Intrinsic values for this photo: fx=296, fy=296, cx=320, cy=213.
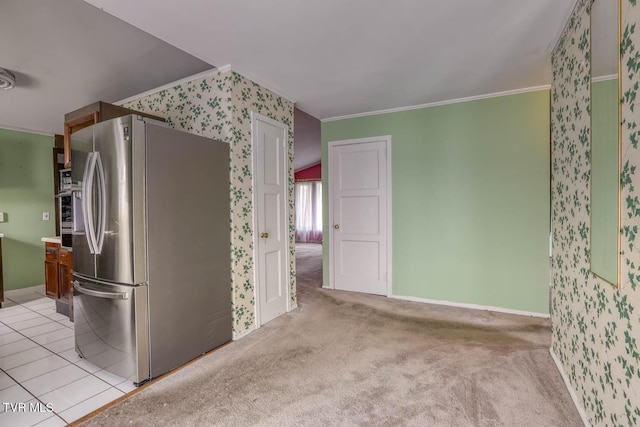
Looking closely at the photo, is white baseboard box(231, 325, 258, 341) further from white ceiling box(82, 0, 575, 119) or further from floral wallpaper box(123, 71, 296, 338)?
white ceiling box(82, 0, 575, 119)

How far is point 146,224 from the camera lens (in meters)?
1.99

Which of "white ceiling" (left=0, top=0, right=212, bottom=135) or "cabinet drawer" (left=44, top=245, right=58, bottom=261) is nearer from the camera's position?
"white ceiling" (left=0, top=0, right=212, bottom=135)

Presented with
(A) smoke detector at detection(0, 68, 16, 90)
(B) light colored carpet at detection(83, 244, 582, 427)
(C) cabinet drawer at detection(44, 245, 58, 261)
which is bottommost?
(B) light colored carpet at detection(83, 244, 582, 427)

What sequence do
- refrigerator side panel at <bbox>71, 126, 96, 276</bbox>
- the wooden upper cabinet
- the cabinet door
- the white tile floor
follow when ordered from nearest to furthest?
the white tile floor, refrigerator side panel at <bbox>71, 126, 96, 276</bbox>, the wooden upper cabinet, the cabinet door

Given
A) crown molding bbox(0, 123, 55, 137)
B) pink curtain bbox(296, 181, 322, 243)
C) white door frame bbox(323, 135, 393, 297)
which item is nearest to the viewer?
white door frame bbox(323, 135, 393, 297)

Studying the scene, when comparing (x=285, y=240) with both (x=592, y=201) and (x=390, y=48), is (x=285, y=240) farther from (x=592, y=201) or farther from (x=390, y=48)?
(x=592, y=201)

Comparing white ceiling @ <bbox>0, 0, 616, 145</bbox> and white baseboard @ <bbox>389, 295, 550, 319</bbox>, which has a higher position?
white ceiling @ <bbox>0, 0, 616, 145</bbox>

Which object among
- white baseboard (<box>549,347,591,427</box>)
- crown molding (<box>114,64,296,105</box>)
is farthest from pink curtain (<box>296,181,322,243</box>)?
white baseboard (<box>549,347,591,427</box>)

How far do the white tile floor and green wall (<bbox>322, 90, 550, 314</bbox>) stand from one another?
10.2ft

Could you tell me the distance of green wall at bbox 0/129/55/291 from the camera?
4.08 metres

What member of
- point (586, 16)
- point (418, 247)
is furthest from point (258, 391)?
point (586, 16)

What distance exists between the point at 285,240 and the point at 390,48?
210 centimetres

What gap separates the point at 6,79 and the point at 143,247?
2349 millimetres

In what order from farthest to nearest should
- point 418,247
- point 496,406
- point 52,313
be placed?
point 418,247 → point 52,313 → point 496,406
